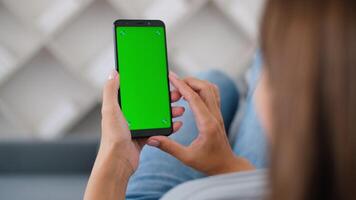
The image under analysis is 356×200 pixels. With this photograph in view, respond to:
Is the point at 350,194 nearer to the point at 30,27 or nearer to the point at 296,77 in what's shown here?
the point at 296,77

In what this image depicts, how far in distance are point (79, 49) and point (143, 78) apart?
45.8 inches

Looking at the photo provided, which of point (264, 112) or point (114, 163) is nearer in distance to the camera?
point (264, 112)

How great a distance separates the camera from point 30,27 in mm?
1869

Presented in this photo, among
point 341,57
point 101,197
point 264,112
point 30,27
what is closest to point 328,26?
point 341,57

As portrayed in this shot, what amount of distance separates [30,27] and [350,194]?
165 cm

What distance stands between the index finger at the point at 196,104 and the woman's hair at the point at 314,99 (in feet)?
1.33

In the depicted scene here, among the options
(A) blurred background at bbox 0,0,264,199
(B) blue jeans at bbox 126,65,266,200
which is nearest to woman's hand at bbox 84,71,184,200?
(B) blue jeans at bbox 126,65,266,200

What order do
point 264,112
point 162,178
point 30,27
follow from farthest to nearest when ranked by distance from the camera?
point 30,27
point 162,178
point 264,112

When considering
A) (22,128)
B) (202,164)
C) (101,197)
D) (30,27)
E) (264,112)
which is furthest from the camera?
(22,128)

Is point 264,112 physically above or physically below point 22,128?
above

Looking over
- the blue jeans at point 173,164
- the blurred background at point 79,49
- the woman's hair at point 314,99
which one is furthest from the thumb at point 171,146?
the blurred background at point 79,49

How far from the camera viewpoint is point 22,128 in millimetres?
1992

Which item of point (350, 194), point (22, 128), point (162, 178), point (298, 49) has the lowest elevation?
point (22, 128)

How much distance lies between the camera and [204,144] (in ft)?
2.60
